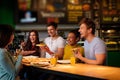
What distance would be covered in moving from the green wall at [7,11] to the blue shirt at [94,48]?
4.68ft

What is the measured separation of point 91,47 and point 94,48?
0.17 feet

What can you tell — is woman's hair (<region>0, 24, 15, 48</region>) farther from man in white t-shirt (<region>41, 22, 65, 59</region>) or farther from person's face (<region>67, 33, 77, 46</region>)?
man in white t-shirt (<region>41, 22, 65, 59</region>)

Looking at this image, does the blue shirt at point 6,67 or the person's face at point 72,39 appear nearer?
the blue shirt at point 6,67

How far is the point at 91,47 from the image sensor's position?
10.2ft

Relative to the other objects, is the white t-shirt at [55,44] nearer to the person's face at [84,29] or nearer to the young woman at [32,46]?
the young woman at [32,46]

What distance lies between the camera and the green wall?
1637mm

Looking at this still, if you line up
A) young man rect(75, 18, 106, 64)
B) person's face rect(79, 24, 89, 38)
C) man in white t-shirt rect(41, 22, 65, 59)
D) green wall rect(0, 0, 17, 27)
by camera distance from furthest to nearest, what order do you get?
1. man in white t-shirt rect(41, 22, 65, 59)
2. person's face rect(79, 24, 89, 38)
3. young man rect(75, 18, 106, 64)
4. green wall rect(0, 0, 17, 27)

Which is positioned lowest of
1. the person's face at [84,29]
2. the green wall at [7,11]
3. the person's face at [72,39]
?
the person's face at [72,39]

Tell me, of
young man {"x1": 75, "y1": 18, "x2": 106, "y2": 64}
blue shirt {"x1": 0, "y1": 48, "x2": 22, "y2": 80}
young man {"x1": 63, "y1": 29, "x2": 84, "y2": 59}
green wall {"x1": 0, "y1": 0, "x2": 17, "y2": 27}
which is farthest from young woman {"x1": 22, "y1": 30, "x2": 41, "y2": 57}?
green wall {"x1": 0, "y1": 0, "x2": 17, "y2": 27}

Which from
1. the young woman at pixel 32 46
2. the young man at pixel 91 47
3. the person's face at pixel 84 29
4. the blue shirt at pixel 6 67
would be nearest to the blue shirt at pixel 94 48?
the young man at pixel 91 47

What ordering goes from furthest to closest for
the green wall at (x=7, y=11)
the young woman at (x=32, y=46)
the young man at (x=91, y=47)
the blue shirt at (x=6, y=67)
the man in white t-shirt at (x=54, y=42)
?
the young woman at (x=32, y=46)
the man in white t-shirt at (x=54, y=42)
the young man at (x=91, y=47)
the blue shirt at (x=6, y=67)
the green wall at (x=7, y=11)

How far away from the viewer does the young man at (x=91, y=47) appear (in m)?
2.99

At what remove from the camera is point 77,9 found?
20.8 ft

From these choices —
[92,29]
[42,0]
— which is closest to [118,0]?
[92,29]
